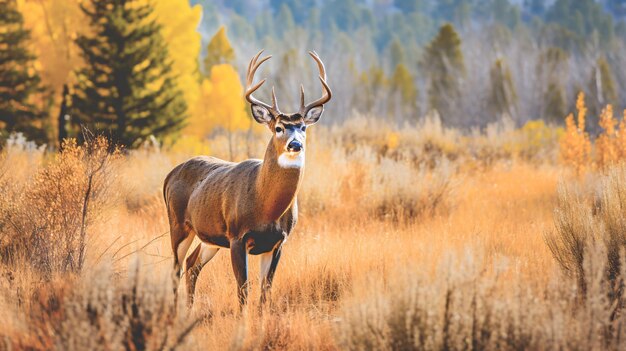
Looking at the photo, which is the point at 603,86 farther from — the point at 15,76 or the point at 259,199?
the point at 259,199

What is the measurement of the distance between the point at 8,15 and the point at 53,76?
2136 millimetres

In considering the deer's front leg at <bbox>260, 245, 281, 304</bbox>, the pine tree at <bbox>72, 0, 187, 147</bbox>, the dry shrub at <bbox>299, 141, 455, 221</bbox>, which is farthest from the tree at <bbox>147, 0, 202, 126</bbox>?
the deer's front leg at <bbox>260, 245, 281, 304</bbox>

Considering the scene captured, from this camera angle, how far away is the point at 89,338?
3.62 meters

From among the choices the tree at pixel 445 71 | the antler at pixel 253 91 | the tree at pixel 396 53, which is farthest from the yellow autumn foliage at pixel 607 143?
the tree at pixel 396 53

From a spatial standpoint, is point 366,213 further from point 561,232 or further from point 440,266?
point 440,266

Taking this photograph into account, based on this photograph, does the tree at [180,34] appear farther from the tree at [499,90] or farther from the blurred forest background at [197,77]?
the tree at [499,90]

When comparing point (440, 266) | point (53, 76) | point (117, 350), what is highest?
point (53, 76)

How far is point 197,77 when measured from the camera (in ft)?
87.8

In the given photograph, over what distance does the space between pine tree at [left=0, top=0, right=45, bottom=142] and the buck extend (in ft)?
48.5

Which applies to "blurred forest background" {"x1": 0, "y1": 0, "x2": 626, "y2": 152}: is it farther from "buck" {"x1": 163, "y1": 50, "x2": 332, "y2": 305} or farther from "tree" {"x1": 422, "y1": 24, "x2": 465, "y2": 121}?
"buck" {"x1": 163, "y1": 50, "x2": 332, "y2": 305}

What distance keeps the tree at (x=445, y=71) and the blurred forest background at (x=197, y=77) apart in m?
0.10

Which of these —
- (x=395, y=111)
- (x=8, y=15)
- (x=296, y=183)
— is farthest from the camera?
(x=395, y=111)

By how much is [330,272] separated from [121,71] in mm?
14016

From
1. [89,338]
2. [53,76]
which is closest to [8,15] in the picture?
[53,76]
